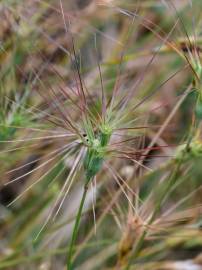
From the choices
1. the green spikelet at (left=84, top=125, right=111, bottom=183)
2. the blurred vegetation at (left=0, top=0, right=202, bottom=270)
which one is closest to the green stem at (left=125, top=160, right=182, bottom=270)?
the blurred vegetation at (left=0, top=0, right=202, bottom=270)

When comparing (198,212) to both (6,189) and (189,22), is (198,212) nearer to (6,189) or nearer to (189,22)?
(6,189)

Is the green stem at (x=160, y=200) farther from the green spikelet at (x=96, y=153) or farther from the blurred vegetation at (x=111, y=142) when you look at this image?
the green spikelet at (x=96, y=153)

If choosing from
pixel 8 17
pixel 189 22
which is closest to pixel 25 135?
pixel 8 17

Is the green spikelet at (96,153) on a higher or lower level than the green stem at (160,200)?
higher

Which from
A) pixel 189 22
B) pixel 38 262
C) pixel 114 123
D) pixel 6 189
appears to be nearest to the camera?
pixel 114 123

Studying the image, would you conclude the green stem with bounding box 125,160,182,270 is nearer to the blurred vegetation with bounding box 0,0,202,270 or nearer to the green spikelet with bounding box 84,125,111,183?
the blurred vegetation with bounding box 0,0,202,270

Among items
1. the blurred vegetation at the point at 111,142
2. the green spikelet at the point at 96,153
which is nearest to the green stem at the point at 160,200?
the blurred vegetation at the point at 111,142

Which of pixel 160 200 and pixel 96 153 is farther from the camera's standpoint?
pixel 160 200

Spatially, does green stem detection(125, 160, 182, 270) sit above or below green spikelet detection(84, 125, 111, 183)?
below
